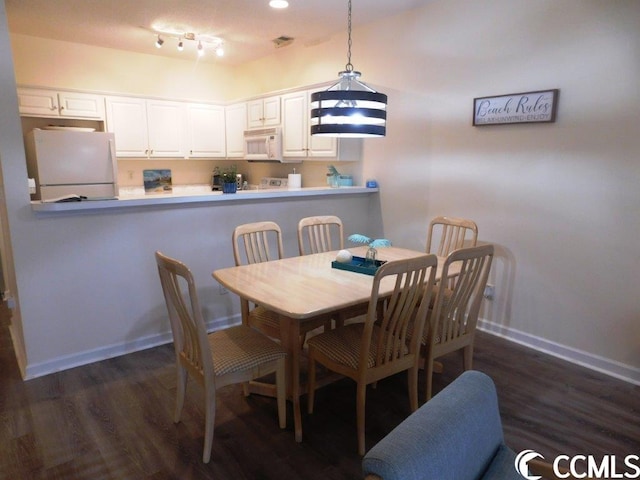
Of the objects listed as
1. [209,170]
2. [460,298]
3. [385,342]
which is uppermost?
[209,170]

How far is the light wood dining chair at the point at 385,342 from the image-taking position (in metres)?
1.96

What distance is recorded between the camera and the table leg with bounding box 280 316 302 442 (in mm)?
2189

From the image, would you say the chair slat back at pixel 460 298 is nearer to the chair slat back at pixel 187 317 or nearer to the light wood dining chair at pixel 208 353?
the light wood dining chair at pixel 208 353

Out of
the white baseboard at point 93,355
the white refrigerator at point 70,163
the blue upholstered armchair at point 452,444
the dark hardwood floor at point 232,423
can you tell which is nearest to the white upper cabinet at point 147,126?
the white refrigerator at point 70,163

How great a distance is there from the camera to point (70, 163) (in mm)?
4039

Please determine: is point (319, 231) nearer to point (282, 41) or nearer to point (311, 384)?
point (311, 384)

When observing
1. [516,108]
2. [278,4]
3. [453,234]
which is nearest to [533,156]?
[516,108]

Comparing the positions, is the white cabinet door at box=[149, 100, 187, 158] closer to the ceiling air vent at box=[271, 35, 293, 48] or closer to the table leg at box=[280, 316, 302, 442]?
the ceiling air vent at box=[271, 35, 293, 48]

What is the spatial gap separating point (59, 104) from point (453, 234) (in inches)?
176

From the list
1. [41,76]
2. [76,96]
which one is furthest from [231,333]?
[41,76]

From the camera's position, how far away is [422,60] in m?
3.80

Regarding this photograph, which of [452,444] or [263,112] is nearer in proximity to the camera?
[452,444]

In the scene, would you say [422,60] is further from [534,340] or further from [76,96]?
[76,96]

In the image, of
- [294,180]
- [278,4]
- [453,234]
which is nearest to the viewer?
[278,4]
